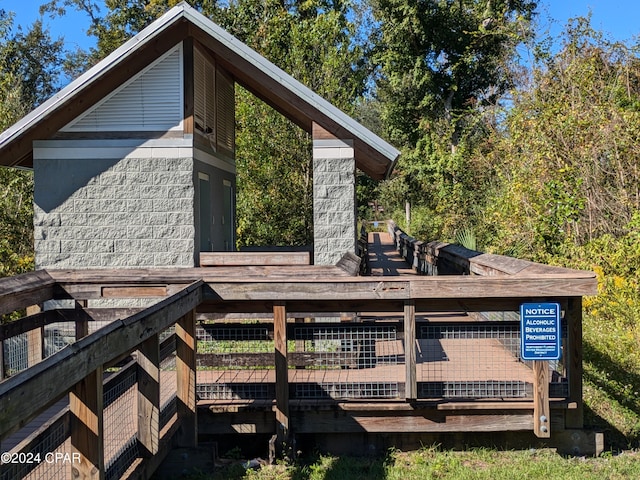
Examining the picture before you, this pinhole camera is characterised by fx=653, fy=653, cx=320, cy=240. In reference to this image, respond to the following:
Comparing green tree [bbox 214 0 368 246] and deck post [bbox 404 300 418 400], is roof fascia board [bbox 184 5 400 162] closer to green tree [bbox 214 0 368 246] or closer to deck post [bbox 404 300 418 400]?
deck post [bbox 404 300 418 400]

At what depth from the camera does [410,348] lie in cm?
582

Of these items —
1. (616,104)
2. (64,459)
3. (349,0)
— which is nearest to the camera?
(64,459)

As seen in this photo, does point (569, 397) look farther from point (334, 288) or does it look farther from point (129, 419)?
point (129, 419)

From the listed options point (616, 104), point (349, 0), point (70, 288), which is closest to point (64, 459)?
point (70, 288)

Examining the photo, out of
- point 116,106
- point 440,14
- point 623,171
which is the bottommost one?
point 623,171

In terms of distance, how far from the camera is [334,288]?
233 inches

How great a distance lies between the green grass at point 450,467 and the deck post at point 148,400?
2.70 ft

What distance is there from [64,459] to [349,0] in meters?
30.6

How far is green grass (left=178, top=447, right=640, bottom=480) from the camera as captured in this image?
5449 millimetres

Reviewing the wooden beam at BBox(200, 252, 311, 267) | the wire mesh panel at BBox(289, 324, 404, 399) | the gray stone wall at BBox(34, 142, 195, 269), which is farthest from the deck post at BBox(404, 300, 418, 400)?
the gray stone wall at BBox(34, 142, 195, 269)

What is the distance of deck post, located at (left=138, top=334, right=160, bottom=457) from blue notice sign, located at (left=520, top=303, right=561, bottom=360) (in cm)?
306

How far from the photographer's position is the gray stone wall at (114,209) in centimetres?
1014

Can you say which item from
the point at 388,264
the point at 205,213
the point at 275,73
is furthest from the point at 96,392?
the point at 388,264

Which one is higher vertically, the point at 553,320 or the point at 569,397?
the point at 553,320
